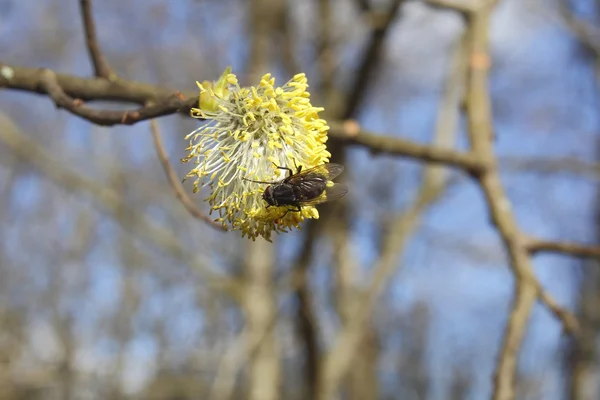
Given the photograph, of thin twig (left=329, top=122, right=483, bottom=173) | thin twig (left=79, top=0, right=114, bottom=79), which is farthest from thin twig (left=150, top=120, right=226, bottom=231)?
thin twig (left=329, top=122, right=483, bottom=173)

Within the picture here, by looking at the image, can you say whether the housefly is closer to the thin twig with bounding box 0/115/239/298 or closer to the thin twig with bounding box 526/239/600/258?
the thin twig with bounding box 526/239/600/258

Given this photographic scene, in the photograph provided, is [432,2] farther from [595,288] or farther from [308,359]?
[595,288]

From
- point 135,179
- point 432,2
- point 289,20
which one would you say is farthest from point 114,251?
point 432,2

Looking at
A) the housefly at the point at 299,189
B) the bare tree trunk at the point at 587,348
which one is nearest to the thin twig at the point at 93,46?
the housefly at the point at 299,189

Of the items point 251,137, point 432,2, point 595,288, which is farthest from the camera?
point 595,288

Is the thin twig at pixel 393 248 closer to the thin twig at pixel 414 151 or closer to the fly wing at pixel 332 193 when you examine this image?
the thin twig at pixel 414 151
